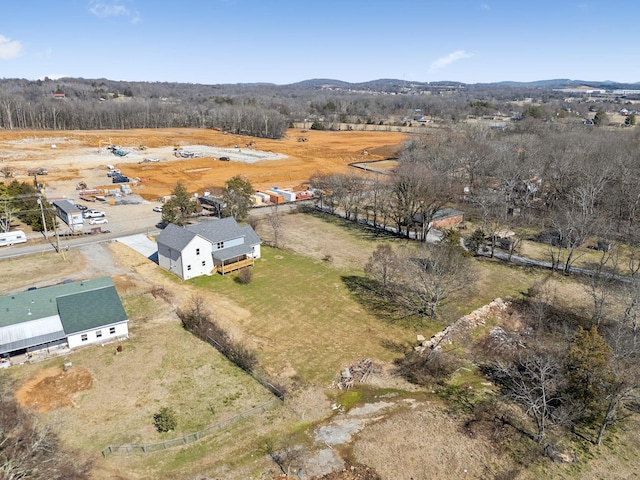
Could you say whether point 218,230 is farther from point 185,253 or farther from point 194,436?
point 194,436

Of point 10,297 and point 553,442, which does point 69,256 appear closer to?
point 10,297

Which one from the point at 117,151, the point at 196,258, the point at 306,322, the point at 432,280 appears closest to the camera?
the point at 306,322

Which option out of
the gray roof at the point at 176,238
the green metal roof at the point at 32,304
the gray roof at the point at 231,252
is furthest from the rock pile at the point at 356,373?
the gray roof at the point at 176,238

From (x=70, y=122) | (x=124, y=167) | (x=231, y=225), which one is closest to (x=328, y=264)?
(x=231, y=225)

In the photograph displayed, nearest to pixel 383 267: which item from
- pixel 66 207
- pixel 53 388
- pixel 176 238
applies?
pixel 176 238

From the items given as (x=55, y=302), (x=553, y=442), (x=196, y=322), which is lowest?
(x=553, y=442)

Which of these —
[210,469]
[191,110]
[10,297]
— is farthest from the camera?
[191,110]

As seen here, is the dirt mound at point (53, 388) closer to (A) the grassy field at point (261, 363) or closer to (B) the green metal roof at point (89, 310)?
(A) the grassy field at point (261, 363)
